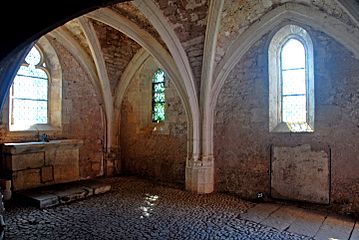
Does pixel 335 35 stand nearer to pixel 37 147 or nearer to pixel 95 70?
pixel 95 70

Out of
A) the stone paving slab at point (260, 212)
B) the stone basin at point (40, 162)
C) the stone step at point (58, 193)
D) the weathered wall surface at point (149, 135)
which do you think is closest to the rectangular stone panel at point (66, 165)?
the stone basin at point (40, 162)

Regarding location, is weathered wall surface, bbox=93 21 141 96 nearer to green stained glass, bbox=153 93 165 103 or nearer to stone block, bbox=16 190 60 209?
green stained glass, bbox=153 93 165 103

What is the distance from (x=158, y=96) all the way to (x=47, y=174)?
317 cm

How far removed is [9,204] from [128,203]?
201 centimetres

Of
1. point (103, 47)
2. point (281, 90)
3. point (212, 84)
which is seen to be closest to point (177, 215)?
point (212, 84)

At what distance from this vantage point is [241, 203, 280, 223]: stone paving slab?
14.3 ft

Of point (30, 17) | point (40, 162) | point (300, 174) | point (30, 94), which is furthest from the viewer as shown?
point (30, 94)

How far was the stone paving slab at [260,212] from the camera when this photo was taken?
4.35m

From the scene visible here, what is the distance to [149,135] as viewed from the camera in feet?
24.3

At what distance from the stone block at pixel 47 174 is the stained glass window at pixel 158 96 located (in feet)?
8.96

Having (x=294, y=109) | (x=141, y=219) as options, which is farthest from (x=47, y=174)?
(x=294, y=109)

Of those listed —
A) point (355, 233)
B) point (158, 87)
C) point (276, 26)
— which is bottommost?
point (355, 233)

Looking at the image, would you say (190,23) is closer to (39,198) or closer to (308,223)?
(308,223)

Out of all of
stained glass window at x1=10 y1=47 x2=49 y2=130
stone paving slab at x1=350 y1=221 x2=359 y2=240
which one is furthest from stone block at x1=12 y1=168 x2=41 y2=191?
stone paving slab at x1=350 y1=221 x2=359 y2=240
